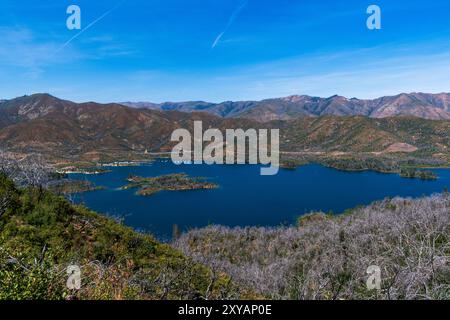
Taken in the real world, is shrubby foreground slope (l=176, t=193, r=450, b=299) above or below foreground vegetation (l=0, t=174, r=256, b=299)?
below

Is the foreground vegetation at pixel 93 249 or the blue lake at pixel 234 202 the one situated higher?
the foreground vegetation at pixel 93 249

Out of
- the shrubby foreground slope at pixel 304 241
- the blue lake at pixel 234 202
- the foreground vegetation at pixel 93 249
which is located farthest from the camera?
the blue lake at pixel 234 202

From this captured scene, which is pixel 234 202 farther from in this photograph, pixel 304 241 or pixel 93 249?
pixel 93 249

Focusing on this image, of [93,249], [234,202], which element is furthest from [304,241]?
[234,202]

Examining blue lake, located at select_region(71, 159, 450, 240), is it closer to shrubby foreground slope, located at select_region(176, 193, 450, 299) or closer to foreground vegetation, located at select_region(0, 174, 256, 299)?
shrubby foreground slope, located at select_region(176, 193, 450, 299)

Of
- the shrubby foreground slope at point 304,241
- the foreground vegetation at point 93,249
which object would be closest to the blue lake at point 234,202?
the shrubby foreground slope at point 304,241

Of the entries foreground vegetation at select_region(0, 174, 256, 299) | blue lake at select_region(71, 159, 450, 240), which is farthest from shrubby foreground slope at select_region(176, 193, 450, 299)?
blue lake at select_region(71, 159, 450, 240)

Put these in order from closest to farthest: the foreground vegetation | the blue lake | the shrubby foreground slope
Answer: the foreground vegetation < the shrubby foreground slope < the blue lake

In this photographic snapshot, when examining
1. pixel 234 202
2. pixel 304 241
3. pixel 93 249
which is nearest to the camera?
pixel 93 249

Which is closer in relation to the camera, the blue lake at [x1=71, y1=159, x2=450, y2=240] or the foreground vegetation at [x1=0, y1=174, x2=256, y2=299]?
the foreground vegetation at [x1=0, y1=174, x2=256, y2=299]

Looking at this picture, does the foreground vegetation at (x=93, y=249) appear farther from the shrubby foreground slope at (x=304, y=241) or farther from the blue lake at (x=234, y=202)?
the blue lake at (x=234, y=202)
